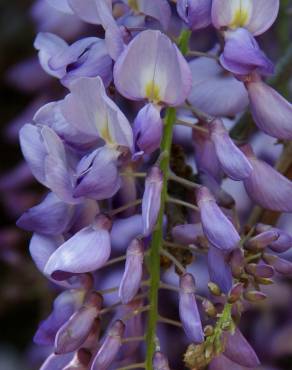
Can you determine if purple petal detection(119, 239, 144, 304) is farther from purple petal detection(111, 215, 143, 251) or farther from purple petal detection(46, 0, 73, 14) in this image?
purple petal detection(111, 215, 143, 251)

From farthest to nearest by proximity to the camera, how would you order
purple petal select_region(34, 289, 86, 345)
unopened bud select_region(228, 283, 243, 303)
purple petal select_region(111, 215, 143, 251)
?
purple petal select_region(111, 215, 143, 251), purple petal select_region(34, 289, 86, 345), unopened bud select_region(228, 283, 243, 303)

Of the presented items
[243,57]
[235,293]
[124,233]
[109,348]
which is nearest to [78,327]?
[109,348]

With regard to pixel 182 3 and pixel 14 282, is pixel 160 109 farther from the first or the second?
pixel 14 282

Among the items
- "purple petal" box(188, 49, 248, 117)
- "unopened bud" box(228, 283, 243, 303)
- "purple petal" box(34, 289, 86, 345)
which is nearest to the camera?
"unopened bud" box(228, 283, 243, 303)

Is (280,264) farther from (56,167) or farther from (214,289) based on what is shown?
(56,167)

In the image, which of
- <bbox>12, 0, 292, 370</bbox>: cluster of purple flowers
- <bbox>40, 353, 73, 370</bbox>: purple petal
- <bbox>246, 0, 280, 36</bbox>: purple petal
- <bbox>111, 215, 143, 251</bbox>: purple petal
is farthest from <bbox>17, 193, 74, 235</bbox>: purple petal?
<bbox>111, 215, 143, 251</bbox>: purple petal

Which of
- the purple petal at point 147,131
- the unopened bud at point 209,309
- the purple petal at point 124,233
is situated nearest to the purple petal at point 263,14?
the purple petal at point 147,131

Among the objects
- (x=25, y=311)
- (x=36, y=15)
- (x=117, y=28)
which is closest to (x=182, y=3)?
(x=117, y=28)
